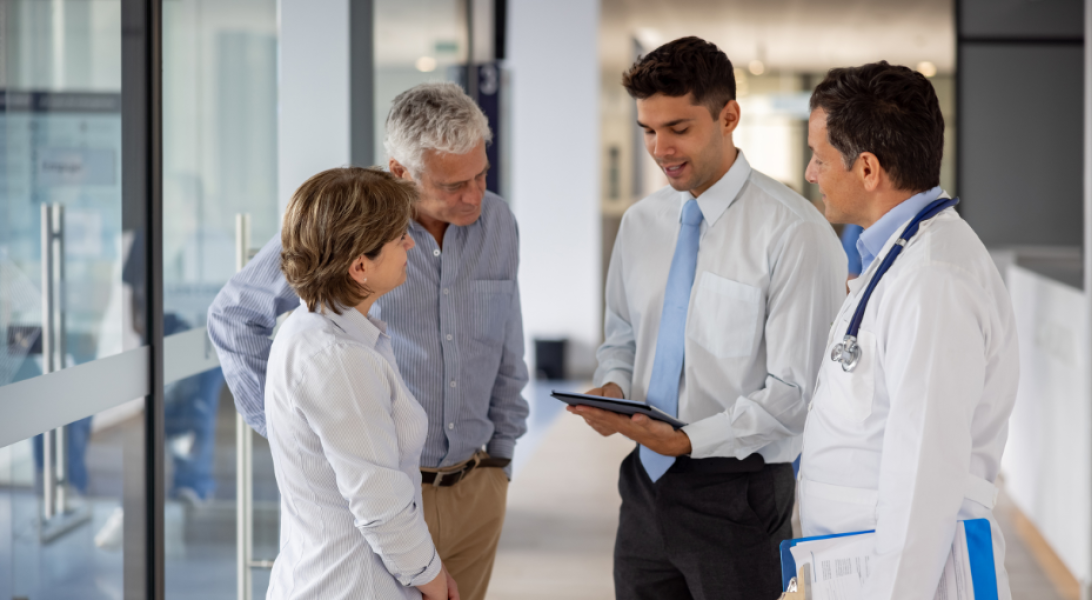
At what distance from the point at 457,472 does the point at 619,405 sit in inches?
18.3

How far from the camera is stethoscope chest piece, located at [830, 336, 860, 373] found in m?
1.47

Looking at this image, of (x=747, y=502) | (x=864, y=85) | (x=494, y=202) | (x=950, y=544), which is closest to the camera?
(x=950, y=544)

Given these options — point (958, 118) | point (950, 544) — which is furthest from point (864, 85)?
point (958, 118)

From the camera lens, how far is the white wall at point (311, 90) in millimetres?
2992

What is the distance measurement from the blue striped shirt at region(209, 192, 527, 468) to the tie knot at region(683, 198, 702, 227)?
0.44 meters

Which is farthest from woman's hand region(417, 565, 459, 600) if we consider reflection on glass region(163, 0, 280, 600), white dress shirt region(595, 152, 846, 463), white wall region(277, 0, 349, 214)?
white wall region(277, 0, 349, 214)

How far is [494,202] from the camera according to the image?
7.29 ft

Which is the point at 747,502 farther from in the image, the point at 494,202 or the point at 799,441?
the point at 494,202

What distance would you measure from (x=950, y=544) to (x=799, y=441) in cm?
70

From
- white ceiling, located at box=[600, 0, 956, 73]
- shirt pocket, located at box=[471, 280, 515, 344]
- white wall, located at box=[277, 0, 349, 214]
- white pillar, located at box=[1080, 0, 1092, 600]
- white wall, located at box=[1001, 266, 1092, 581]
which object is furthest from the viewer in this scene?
white ceiling, located at box=[600, 0, 956, 73]

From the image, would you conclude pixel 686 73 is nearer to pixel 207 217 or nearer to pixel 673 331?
pixel 673 331

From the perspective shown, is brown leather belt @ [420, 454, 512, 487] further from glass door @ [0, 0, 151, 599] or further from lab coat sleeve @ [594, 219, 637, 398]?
glass door @ [0, 0, 151, 599]

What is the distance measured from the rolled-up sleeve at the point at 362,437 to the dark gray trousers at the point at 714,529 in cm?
72

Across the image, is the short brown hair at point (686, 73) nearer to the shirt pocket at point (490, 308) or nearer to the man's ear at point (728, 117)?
the man's ear at point (728, 117)
